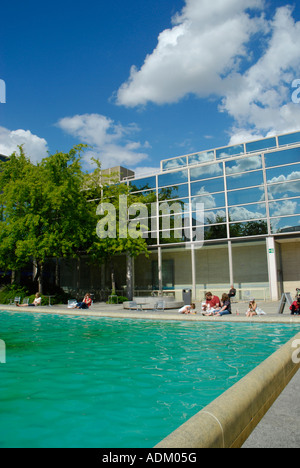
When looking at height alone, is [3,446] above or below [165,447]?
below

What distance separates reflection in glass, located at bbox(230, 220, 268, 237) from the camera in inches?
1182

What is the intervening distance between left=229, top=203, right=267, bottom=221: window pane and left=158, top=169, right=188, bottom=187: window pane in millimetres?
6014

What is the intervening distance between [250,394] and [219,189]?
2957 cm

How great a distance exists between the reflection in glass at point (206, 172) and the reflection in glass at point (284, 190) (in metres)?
5.03

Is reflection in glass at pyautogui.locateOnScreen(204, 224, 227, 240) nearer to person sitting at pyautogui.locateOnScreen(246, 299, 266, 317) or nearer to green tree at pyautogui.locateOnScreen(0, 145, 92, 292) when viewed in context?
green tree at pyautogui.locateOnScreen(0, 145, 92, 292)

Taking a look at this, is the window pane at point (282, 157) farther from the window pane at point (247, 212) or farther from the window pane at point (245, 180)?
the window pane at point (247, 212)

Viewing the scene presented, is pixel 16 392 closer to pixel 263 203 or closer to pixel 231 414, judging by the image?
pixel 231 414

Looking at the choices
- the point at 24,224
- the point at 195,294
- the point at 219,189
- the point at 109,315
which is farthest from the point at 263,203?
the point at 24,224

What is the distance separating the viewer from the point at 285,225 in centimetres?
2906

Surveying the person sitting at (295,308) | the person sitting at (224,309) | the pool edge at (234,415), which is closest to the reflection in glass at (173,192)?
the person sitting at (224,309)

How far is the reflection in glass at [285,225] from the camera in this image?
93.8 feet
